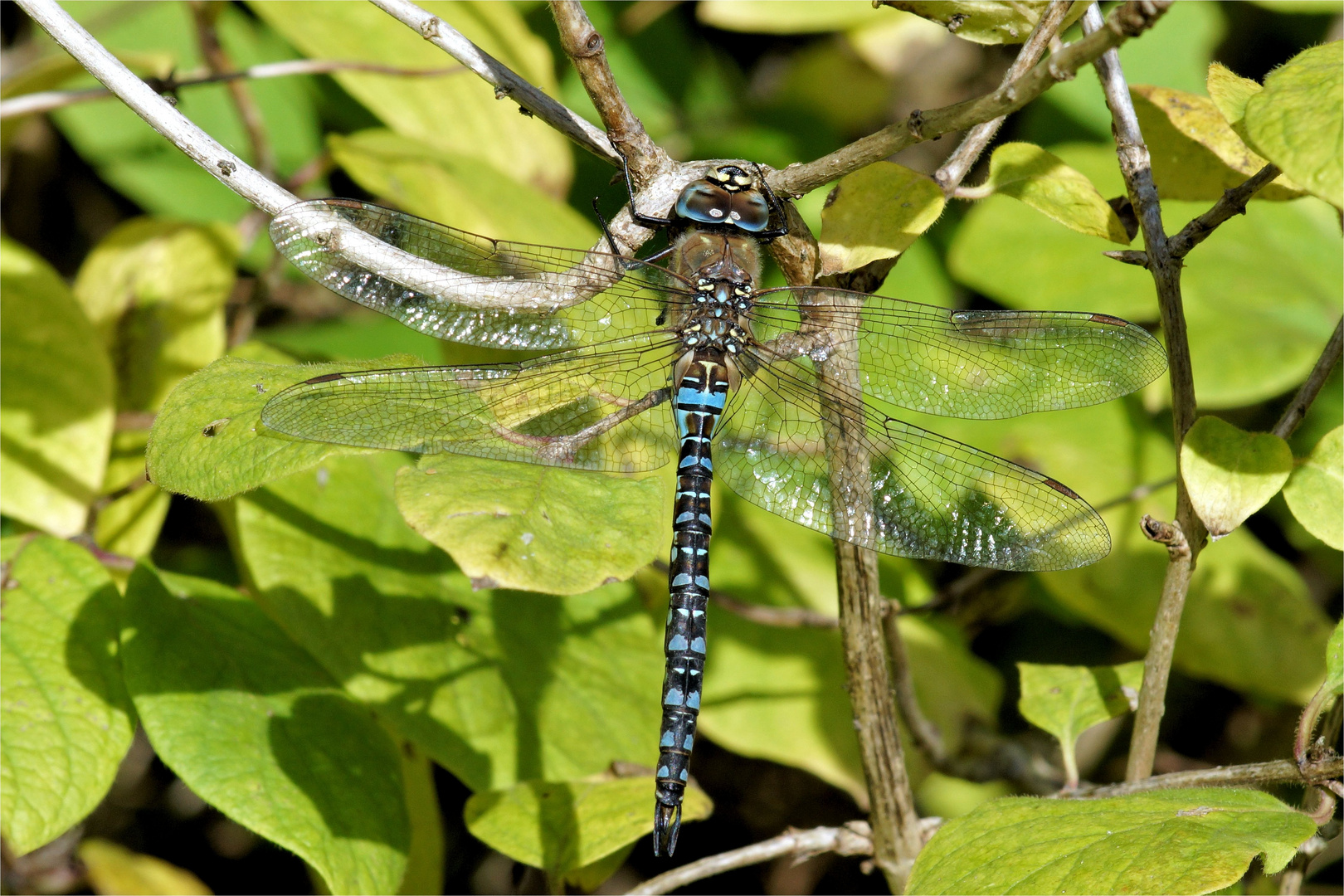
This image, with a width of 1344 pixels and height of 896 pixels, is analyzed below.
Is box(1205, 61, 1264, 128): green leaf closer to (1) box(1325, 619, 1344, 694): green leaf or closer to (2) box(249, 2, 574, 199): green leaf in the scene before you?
(1) box(1325, 619, 1344, 694): green leaf

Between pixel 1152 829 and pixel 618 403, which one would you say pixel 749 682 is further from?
pixel 1152 829

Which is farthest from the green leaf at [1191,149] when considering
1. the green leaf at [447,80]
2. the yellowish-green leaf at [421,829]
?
the yellowish-green leaf at [421,829]

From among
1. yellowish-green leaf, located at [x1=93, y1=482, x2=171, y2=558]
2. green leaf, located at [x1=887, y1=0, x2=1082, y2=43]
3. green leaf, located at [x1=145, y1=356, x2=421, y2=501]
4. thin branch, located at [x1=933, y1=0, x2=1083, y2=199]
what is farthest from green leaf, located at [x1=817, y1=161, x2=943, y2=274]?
yellowish-green leaf, located at [x1=93, y1=482, x2=171, y2=558]

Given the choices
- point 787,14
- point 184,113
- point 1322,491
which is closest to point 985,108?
point 1322,491

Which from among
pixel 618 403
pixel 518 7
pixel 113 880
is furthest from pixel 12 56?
pixel 618 403

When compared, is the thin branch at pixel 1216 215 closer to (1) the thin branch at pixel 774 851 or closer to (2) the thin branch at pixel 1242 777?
(2) the thin branch at pixel 1242 777

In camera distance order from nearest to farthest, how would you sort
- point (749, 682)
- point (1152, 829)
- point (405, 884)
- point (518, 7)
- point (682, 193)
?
point (1152, 829) < point (682, 193) < point (405, 884) < point (749, 682) < point (518, 7)
